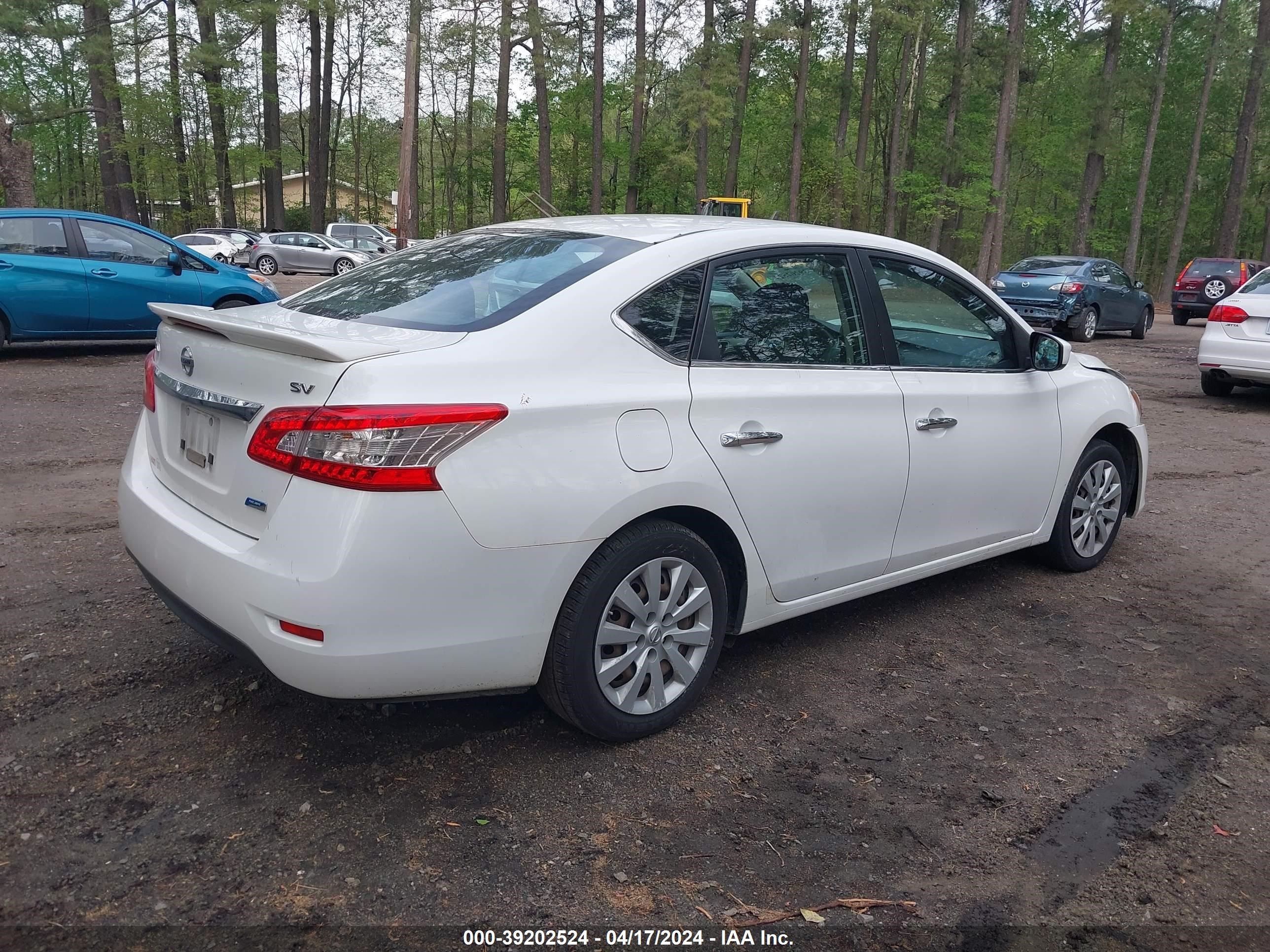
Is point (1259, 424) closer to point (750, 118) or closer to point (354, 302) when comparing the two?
point (354, 302)

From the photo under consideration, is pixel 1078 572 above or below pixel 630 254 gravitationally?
below

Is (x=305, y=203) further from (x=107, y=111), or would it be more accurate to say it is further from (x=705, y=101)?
Answer: (x=705, y=101)

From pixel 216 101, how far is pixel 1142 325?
2939cm

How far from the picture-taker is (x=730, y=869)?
266cm

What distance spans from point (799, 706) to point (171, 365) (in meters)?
2.46

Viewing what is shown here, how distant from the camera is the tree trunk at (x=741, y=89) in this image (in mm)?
34594

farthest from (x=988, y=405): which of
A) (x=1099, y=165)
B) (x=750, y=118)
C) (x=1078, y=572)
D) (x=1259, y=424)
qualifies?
(x=750, y=118)

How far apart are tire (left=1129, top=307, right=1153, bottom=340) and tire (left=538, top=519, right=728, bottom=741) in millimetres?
18626

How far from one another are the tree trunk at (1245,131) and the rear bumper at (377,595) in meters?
36.9

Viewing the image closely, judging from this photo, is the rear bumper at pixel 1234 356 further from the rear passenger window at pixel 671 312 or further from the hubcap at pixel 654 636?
the hubcap at pixel 654 636

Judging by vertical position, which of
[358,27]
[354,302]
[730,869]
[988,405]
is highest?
[358,27]

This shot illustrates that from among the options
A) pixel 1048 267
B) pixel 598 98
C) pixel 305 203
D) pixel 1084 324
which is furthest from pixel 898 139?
pixel 305 203

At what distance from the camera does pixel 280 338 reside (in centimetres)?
277

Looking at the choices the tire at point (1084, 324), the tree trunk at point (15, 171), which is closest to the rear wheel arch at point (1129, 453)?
the tire at point (1084, 324)
